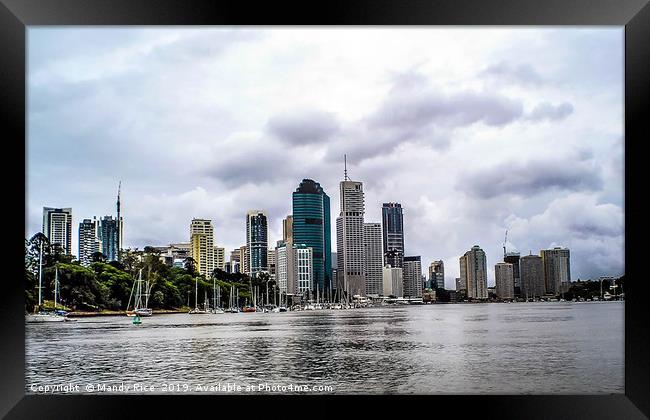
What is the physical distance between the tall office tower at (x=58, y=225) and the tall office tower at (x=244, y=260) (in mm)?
9467

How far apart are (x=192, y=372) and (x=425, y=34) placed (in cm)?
1998

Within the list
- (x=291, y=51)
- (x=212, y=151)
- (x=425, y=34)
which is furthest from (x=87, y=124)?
(x=425, y=34)

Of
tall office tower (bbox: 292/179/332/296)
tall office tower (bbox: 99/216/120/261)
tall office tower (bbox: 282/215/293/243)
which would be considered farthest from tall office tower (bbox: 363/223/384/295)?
tall office tower (bbox: 99/216/120/261)

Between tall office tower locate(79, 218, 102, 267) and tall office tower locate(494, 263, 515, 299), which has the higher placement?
tall office tower locate(79, 218, 102, 267)

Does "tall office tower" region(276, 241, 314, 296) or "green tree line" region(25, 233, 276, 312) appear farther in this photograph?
"tall office tower" region(276, 241, 314, 296)

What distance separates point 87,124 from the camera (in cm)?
2916

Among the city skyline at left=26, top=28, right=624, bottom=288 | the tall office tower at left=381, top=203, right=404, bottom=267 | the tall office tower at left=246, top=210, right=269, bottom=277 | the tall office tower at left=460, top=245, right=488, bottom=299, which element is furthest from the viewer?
the tall office tower at left=460, top=245, right=488, bottom=299

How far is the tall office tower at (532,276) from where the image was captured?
130 ft

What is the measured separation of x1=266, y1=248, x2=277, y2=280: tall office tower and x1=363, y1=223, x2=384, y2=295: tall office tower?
490cm

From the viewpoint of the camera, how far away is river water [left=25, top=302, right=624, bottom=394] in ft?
36.7

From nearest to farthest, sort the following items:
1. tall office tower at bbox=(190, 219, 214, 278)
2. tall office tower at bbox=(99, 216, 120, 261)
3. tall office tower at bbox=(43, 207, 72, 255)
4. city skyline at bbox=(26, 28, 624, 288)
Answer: tall office tower at bbox=(43, 207, 72, 255), city skyline at bbox=(26, 28, 624, 288), tall office tower at bbox=(99, 216, 120, 261), tall office tower at bbox=(190, 219, 214, 278)

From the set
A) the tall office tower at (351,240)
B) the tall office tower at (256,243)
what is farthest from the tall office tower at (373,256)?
the tall office tower at (256,243)

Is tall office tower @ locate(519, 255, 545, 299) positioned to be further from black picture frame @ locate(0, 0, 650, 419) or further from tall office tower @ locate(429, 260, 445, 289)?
black picture frame @ locate(0, 0, 650, 419)
